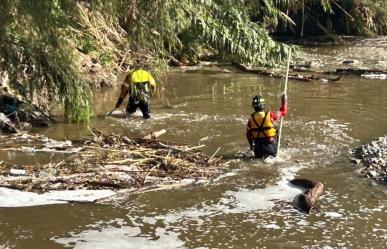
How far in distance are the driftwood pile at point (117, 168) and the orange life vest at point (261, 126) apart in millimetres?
768

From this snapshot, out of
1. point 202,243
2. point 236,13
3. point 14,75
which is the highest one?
point 236,13

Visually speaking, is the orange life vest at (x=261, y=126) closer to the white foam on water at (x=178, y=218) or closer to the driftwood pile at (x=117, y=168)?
the driftwood pile at (x=117, y=168)

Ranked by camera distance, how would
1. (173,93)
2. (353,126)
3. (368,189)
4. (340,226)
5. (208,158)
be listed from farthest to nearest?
(173,93)
(353,126)
(208,158)
(368,189)
(340,226)

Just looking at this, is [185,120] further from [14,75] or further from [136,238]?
[136,238]

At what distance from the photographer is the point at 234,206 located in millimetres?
8289

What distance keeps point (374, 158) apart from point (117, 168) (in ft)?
13.6

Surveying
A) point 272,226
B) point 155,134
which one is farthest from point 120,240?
point 155,134

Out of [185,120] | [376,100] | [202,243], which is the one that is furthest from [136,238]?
[376,100]

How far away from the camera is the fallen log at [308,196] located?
8117 millimetres

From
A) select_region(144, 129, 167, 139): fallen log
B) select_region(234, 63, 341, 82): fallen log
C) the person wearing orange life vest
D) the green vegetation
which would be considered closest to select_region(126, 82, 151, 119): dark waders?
select_region(144, 129, 167, 139): fallen log

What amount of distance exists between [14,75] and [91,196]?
10.9 ft

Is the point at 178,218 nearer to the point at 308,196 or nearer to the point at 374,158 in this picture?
the point at 308,196

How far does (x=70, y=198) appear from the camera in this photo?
8.26 m

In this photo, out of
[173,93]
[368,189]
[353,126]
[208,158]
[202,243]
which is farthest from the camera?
[173,93]
